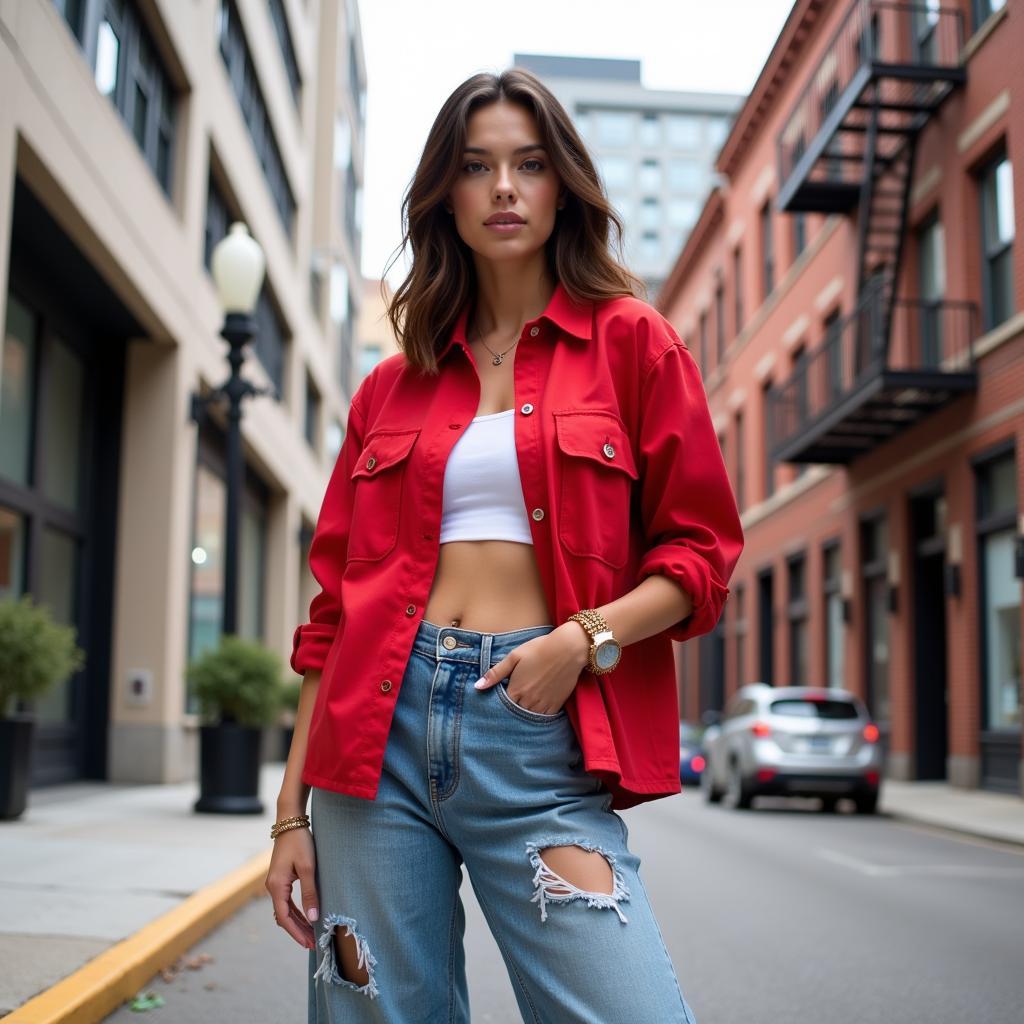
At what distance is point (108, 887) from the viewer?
640cm

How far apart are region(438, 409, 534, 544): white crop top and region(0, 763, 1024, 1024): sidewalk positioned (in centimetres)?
245

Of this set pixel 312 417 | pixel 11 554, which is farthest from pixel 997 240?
pixel 312 417

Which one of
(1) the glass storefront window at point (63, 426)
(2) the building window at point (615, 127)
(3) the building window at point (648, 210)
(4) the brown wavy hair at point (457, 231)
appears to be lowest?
(4) the brown wavy hair at point (457, 231)

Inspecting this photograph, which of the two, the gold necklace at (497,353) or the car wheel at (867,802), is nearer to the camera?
the gold necklace at (497,353)

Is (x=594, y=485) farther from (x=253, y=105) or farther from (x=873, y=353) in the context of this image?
(x=253, y=105)

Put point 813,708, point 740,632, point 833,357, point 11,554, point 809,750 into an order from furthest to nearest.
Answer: point 740,632 → point 833,357 → point 813,708 → point 809,750 → point 11,554

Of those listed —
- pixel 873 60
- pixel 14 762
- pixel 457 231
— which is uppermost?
pixel 873 60

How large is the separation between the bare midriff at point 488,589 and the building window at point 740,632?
2946 centimetres

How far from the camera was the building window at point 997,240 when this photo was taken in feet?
55.6

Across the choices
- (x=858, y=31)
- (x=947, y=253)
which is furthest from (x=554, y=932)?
(x=858, y=31)

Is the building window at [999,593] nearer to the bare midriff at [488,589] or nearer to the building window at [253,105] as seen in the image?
the building window at [253,105]

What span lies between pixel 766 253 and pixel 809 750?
57.2ft

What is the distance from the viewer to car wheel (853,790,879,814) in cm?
1499

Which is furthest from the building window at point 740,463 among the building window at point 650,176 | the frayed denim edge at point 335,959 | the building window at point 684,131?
the building window at point 684,131
